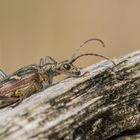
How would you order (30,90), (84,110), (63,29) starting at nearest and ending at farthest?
(84,110) → (30,90) → (63,29)

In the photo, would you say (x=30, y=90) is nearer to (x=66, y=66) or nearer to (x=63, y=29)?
(x=66, y=66)

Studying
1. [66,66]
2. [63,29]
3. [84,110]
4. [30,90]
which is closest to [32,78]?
[30,90]

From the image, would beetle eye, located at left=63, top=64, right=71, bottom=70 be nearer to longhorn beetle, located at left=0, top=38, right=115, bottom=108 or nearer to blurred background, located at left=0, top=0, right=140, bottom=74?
longhorn beetle, located at left=0, top=38, right=115, bottom=108

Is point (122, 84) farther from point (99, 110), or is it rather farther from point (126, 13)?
point (126, 13)

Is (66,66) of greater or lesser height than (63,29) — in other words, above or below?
above

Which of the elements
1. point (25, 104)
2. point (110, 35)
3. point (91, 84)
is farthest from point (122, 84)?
point (110, 35)

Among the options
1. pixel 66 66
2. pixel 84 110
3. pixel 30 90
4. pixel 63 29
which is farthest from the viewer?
→ pixel 63 29
